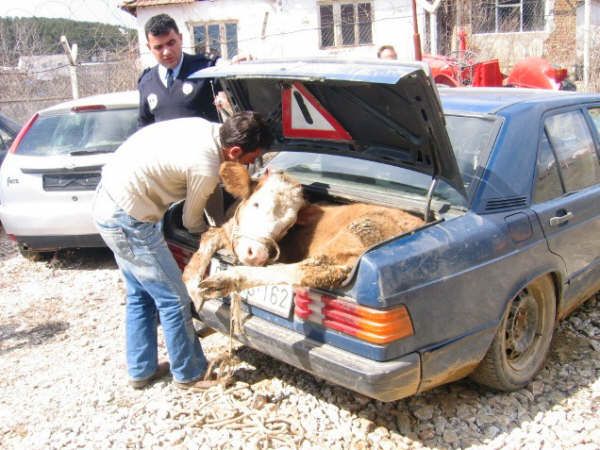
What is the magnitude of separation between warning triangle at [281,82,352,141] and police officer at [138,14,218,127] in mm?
957

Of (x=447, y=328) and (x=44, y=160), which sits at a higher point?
(x=44, y=160)

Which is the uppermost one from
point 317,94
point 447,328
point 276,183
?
point 317,94

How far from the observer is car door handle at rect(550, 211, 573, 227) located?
10.9ft

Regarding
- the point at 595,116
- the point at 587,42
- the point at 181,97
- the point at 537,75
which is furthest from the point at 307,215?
the point at 587,42

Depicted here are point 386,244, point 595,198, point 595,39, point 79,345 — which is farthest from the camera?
point 595,39

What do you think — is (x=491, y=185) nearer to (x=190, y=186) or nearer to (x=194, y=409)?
(x=190, y=186)

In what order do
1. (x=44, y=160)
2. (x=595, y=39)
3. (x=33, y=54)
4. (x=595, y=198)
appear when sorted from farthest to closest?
1. (x=595, y=39)
2. (x=33, y=54)
3. (x=44, y=160)
4. (x=595, y=198)

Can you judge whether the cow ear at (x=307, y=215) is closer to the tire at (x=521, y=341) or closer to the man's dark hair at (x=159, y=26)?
the tire at (x=521, y=341)

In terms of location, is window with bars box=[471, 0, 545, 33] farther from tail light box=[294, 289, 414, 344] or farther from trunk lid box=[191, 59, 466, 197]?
tail light box=[294, 289, 414, 344]

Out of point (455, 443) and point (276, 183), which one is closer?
point (455, 443)

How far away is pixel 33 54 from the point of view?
11.4 metres

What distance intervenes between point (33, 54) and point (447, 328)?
10854 mm

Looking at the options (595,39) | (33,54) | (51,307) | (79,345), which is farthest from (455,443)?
(595,39)

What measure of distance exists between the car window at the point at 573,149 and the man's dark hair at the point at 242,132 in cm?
165
